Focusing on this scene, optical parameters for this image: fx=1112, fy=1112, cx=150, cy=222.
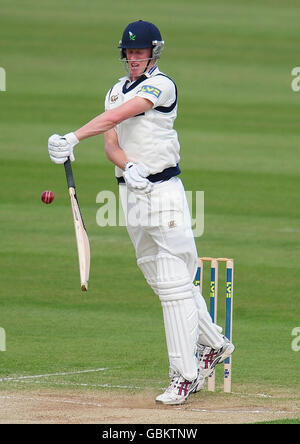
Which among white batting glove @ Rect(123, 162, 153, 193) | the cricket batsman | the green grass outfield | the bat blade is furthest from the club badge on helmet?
the green grass outfield

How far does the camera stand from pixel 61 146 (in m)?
5.90

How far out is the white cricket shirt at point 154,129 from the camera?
6043 millimetres

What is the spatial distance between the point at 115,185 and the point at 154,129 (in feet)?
23.2

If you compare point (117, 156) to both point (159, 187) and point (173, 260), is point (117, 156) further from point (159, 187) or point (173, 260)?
point (173, 260)

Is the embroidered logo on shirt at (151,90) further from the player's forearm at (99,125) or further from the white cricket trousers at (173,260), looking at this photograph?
the white cricket trousers at (173,260)

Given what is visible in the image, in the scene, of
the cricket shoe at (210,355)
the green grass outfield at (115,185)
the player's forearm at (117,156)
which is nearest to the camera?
the player's forearm at (117,156)

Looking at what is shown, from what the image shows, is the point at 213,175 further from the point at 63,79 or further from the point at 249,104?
the point at 63,79

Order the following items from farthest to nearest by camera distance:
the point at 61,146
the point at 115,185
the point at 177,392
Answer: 1. the point at 115,185
2. the point at 177,392
3. the point at 61,146

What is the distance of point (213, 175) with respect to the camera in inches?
536

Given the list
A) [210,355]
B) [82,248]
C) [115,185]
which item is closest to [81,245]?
[82,248]

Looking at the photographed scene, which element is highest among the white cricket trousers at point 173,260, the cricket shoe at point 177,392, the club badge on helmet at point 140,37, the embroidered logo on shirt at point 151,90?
the club badge on helmet at point 140,37

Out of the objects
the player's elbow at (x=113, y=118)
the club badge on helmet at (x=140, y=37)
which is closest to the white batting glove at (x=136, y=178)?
the player's elbow at (x=113, y=118)

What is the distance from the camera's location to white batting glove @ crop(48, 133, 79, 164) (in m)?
5.90
